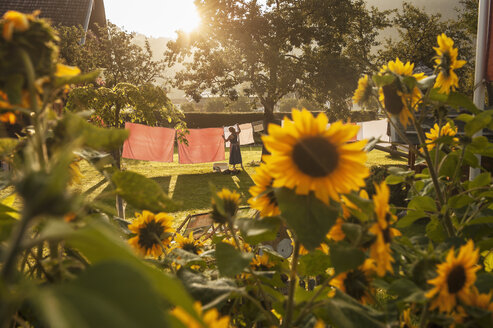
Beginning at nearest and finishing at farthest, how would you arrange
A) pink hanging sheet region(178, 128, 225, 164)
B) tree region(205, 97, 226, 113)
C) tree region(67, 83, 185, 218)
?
1. tree region(67, 83, 185, 218)
2. pink hanging sheet region(178, 128, 225, 164)
3. tree region(205, 97, 226, 113)

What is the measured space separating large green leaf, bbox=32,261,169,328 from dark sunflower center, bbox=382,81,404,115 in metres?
0.71

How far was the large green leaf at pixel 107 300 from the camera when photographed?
0.13 metres

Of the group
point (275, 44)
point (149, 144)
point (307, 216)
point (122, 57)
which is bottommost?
point (149, 144)

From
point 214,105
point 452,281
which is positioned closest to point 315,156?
point 452,281

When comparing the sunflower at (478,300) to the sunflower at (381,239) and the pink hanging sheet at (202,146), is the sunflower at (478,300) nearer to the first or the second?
the sunflower at (381,239)

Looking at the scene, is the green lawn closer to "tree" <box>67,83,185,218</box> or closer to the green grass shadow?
the green grass shadow

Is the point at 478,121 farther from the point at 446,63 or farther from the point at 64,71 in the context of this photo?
the point at 64,71

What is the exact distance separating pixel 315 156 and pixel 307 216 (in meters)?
0.07

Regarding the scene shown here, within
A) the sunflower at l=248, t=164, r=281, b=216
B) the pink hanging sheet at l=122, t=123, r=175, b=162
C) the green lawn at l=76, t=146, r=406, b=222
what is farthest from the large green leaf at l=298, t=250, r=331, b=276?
the pink hanging sheet at l=122, t=123, r=175, b=162

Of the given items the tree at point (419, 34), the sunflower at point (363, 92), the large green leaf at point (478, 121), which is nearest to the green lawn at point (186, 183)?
the sunflower at point (363, 92)

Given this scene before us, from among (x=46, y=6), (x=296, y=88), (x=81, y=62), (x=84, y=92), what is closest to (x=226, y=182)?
(x=84, y=92)

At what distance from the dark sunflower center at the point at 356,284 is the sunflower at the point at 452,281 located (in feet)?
0.35

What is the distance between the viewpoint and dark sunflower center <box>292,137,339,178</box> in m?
0.39

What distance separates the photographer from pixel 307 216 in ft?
1.19
